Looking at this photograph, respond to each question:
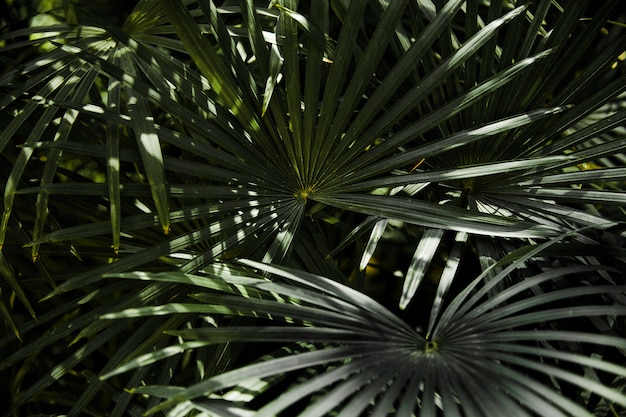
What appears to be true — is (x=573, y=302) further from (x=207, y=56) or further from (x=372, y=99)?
(x=207, y=56)

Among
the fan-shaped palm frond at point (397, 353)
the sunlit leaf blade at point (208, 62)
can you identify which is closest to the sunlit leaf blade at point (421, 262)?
the fan-shaped palm frond at point (397, 353)

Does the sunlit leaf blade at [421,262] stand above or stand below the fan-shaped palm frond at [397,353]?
above

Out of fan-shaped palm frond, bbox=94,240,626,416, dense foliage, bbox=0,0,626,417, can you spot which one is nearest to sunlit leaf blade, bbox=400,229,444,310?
dense foliage, bbox=0,0,626,417

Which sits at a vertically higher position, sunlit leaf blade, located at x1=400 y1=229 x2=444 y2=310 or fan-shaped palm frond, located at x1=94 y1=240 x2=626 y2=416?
sunlit leaf blade, located at x1=400 y1=229 x2=444 y2=310

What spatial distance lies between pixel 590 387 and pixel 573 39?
695mm

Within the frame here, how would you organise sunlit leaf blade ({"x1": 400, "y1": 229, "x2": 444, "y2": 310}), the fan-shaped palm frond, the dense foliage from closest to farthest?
the fan-shaped palm frond, the dense foliage, sunlit leaf blade ({"x1": 400, "y1": 229, "x2": 444, "y2": 310})

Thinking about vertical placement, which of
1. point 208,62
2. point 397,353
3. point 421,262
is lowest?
point 397,353

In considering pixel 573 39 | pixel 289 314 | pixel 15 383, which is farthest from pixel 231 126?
pixel 15 383

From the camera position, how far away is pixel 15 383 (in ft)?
4.89

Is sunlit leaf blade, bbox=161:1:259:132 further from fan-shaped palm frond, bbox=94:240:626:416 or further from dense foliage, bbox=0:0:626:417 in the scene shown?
fan-shaped palm frond, bbox=94:240:626:416

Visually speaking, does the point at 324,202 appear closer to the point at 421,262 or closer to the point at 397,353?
the point at 421,262

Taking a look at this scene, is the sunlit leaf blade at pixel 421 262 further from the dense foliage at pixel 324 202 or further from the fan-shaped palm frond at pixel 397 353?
the fan-shaped palm frond at pixel 397 353

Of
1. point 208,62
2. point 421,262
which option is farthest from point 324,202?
point 208,62

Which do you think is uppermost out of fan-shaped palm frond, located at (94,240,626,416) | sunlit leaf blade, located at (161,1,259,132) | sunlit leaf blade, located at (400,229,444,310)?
sunlit leaf blade, located at (161,1,259,132)
